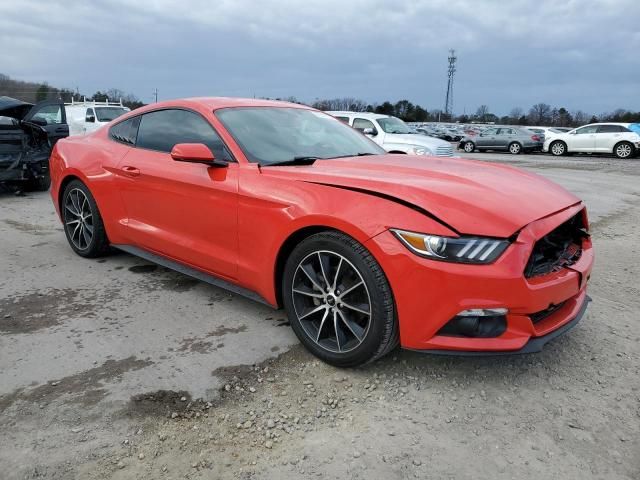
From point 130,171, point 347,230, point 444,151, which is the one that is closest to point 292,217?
point 347,230

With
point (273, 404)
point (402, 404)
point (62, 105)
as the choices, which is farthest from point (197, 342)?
point (62, 105)

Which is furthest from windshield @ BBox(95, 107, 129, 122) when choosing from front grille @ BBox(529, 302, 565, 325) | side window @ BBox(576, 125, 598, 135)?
side window @ BBox(576, 125, 598, 135)

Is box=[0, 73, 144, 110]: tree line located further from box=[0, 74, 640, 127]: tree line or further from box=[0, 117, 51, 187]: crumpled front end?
box=[0, 117, 51, 187]: crumpled front end

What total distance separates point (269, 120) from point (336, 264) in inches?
58.0

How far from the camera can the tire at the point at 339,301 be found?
257cm

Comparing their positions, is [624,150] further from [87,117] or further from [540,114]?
[540,114]

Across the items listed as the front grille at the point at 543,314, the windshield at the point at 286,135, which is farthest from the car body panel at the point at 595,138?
the front grille at the point at 543,314

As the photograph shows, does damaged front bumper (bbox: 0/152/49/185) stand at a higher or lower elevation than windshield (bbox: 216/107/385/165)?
lower

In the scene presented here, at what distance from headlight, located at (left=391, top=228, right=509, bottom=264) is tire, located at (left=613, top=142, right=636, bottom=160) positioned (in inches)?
921

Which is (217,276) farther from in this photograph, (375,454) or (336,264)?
(375,454)

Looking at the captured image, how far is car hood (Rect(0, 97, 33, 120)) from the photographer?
25.8 feet

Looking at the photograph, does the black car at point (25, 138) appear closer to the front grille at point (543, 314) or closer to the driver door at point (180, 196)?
the driver door at point (180, 196)

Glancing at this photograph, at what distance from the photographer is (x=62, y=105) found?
8.87 m

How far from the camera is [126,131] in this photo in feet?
14.2
